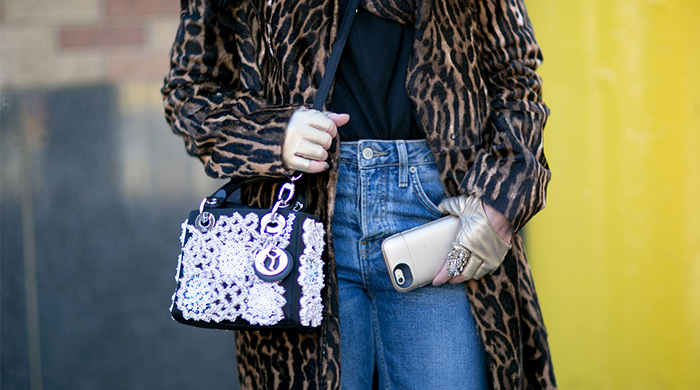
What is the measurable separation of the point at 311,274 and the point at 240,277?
5.8 inches

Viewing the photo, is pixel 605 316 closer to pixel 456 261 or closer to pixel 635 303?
pixel 635 303

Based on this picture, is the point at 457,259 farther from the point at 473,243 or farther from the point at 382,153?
the point at 382,153

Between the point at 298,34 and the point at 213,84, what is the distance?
264 mm

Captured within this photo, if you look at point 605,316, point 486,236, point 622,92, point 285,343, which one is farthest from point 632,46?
point 285,343

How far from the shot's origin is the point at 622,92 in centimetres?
281

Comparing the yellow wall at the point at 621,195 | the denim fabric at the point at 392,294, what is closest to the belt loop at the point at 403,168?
the denim fabric at the point at 392,294

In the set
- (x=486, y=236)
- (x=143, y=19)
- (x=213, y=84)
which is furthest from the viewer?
(x=143, y=19)

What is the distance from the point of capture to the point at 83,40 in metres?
3.28

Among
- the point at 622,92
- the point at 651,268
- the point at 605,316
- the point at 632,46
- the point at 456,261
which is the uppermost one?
the point at 632,46

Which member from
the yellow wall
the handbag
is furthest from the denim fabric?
the yellow wall

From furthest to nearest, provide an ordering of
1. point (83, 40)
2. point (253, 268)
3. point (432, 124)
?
1. point (83, 40)
2. point (432, 124)
3. point (253, 268)

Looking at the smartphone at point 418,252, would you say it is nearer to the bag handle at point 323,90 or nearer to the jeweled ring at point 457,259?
the jeweled ring at point 457,259

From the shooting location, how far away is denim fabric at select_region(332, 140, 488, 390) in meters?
1.55

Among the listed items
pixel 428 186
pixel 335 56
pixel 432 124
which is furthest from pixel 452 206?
pixel 335 56
